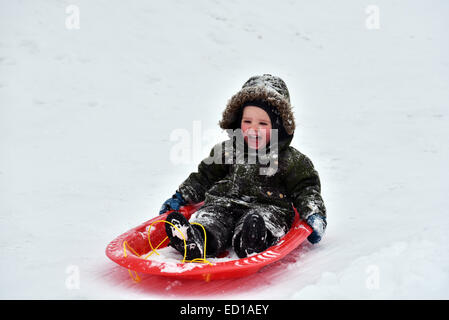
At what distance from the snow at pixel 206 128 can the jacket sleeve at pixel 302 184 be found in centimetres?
24

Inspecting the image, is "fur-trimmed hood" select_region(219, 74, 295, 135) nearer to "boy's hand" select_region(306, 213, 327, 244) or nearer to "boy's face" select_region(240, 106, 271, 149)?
"boy's face" select_region(240, 106, 271, 149)

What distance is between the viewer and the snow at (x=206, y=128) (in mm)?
2115

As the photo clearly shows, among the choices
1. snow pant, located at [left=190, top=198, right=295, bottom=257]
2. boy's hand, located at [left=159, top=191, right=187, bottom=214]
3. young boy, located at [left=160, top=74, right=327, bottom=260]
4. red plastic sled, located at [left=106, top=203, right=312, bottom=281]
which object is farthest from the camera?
boy's hand, located at [left=159, top=191, right=187, bottom=214]

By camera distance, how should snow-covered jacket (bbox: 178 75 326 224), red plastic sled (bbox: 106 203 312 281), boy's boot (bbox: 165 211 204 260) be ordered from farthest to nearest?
snow-covered jacket (bbox: 178 75 326 224) < boy's boot (bbox: 165 211 204 260) < red plastic sled (bbox: 106 203 312 281)

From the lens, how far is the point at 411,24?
666 cm

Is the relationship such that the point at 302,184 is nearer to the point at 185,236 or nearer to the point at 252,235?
the point at 252,235

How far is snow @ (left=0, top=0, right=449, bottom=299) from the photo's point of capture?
6.94ft

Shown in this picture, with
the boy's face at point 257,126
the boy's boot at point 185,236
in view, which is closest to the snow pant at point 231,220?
the boy's boot at point 185,236

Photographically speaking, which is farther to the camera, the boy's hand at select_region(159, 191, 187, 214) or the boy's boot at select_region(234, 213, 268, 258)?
the boy's hand at select_region(159, 191, 187, 214)

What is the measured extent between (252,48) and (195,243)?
446cm

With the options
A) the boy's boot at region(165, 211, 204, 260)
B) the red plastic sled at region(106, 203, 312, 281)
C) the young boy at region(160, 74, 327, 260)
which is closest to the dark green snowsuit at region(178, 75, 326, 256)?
the young boy at region(160, 74, 327, 260)

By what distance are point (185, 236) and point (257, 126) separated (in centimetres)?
73

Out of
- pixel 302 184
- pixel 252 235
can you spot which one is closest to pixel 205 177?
pixel 302 184

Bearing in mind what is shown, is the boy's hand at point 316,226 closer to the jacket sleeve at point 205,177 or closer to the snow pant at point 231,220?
the snow pant at point 231,220
